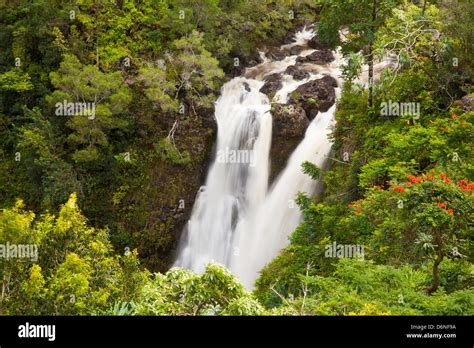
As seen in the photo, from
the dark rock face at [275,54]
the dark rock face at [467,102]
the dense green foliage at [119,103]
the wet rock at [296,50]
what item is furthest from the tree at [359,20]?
the wet rock at [296,50]

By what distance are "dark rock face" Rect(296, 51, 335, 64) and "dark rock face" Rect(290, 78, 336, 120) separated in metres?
3.13

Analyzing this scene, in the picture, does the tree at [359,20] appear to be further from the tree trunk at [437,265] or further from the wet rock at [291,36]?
the wet rock at [291,36]

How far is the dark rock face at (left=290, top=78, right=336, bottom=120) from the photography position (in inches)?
846

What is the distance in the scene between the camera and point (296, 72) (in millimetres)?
23969

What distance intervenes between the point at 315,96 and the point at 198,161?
578cm

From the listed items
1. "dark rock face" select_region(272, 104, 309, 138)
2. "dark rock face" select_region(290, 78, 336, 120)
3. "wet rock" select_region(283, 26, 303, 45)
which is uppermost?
"wet rock" select_region(283, 26, 303, 45)

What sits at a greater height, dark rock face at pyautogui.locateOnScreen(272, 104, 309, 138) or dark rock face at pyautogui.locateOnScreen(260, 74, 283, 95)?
dark rock face at pyautogui.locateOnScreen(260, 74, 283, 95)

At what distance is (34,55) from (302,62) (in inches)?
515

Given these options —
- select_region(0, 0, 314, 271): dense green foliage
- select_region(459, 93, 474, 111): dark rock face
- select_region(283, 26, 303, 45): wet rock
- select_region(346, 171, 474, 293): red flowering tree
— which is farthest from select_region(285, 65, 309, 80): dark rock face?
select_region(346, 171, 474, 293): red flowering tree

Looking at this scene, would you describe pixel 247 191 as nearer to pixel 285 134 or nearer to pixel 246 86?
pixel 285 134

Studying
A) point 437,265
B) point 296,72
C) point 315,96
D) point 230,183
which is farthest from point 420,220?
point 296,72

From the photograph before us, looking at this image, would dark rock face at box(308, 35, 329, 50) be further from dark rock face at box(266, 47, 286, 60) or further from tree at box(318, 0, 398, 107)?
tree at box(318, 0, 398, 107)

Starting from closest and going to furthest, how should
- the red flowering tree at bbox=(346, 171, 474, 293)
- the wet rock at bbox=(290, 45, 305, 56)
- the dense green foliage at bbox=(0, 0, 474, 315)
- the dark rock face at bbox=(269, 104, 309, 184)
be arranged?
1. the red flowering tree at bbox=(346, 171, 474, 293)
2. the dense green foliage at bbox=(0, 0, 474, 315)
3. the dark rock face at bbox=(269, 104, 309, 184)
4. the wet rock at bbox=(290, 45, 305, 56)

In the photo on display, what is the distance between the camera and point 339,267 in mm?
9133
